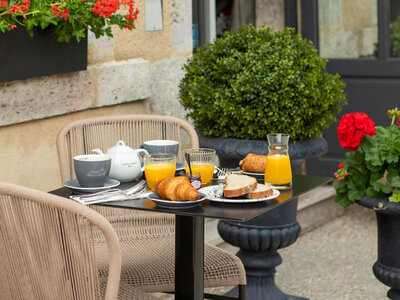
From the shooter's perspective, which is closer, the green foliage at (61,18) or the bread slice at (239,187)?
the bread slice at (239,187)

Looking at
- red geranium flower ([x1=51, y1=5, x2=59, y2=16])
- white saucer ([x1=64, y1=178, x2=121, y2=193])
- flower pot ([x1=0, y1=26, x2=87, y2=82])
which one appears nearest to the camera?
white saucer ([x1=64, y1=178, x2=121, y2=193])

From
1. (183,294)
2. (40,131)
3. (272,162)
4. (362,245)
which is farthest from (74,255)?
(362,245)

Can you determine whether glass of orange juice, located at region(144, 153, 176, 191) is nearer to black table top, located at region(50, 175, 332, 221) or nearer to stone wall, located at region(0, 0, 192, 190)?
black table top, located at region(50, 175, 332, 221)

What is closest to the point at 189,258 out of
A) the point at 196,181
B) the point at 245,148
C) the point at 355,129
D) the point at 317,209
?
the point at 196,181

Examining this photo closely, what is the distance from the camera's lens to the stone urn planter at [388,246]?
3.07 meters

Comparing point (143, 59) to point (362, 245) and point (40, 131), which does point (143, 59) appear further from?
point (362, 245)

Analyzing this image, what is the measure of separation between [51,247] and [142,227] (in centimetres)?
103

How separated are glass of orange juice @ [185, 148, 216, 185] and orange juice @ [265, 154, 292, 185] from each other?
181mm

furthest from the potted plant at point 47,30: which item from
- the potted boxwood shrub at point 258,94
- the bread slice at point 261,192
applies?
the bread slice at point 261,192

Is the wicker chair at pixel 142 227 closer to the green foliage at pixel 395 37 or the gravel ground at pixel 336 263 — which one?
the gravel ground at pixel 336 263

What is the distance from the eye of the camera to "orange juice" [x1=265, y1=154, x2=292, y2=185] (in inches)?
99.4

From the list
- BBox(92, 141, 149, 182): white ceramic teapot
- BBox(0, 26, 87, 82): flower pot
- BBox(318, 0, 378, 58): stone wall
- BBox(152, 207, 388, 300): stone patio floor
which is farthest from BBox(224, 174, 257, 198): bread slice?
BBox(318, 0, 378, 58): stone wall

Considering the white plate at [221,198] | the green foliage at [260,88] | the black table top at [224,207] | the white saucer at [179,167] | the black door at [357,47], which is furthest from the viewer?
→ the black door at [357,47]

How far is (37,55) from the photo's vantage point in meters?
3.39
